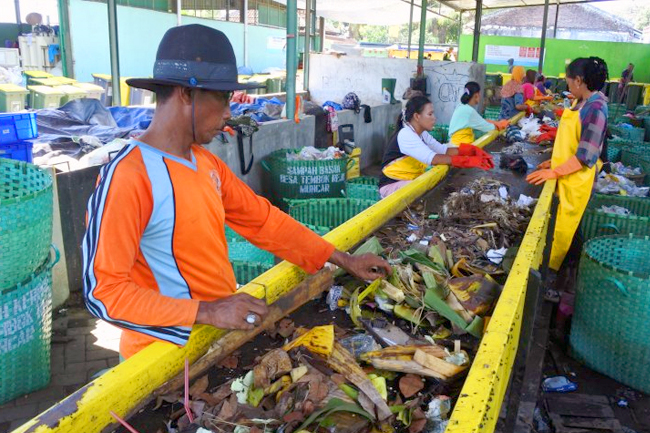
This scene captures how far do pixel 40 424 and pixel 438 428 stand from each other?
1.01m

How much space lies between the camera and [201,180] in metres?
1.75

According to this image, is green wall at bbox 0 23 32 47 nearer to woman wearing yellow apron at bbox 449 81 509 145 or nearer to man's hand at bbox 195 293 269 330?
woman wearing yellow apron at bbox 449 81 509 145

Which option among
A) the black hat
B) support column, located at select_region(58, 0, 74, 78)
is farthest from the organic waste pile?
support column, located at select_region(58, 0, 74, 78)

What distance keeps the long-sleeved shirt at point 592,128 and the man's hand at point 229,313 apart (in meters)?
3.41

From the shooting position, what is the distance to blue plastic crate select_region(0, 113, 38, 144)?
4.38 meters

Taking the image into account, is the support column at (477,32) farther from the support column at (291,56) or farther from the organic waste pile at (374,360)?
the organic waste pile at (374,360)

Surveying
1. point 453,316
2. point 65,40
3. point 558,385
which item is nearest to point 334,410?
point 453,316

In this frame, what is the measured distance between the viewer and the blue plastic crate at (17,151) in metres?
4.54

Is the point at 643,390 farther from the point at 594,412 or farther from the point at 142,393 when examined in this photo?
the point at 142,393

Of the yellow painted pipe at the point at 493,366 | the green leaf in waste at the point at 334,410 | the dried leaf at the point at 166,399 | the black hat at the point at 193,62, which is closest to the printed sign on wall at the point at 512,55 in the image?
the yellow painted pipe at the point at 493,366

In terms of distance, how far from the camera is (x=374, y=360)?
1.82 m

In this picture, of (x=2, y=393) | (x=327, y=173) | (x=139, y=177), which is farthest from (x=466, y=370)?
(x=327, y=173)

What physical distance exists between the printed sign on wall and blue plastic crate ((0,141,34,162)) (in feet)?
65.4

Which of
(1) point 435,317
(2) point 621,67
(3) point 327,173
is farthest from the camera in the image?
(2) point 621,67
